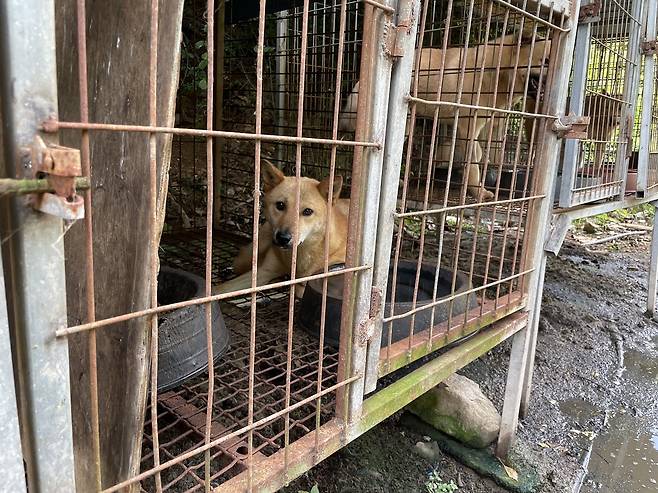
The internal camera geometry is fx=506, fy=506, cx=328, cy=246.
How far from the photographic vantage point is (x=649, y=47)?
435 cm

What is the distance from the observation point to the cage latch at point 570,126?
272 cm

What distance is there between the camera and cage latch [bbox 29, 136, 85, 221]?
851 mm

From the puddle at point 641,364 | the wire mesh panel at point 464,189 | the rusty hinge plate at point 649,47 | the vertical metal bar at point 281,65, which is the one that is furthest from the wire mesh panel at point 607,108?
the vertical metal bar at point 281,65

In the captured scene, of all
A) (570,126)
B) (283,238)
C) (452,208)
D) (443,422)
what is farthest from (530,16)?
(443,422)

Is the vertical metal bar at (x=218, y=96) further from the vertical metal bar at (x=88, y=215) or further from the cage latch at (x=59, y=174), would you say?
the cage latch at (x=59, y=174)

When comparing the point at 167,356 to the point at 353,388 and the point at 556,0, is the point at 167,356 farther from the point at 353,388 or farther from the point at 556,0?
the point at 556,0

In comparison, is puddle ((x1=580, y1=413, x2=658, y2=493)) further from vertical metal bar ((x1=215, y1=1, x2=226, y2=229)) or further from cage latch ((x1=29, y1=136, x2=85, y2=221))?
cage latch ((x1=29, y1=136, x2=85, y2=221))

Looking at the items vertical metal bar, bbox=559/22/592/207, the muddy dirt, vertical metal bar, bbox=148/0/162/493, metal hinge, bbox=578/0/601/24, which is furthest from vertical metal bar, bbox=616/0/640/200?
vertical metal bar, bbox=148/0/162/493

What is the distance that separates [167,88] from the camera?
1.09 m

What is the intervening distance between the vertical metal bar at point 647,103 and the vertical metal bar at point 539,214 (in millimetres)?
2198

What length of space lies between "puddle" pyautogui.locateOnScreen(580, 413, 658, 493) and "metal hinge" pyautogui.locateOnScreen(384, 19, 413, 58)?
3.07m

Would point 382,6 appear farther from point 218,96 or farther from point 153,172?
point 218,96

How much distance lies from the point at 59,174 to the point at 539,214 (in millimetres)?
2652

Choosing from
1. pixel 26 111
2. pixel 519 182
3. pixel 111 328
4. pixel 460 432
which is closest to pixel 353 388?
pixel 111 328
